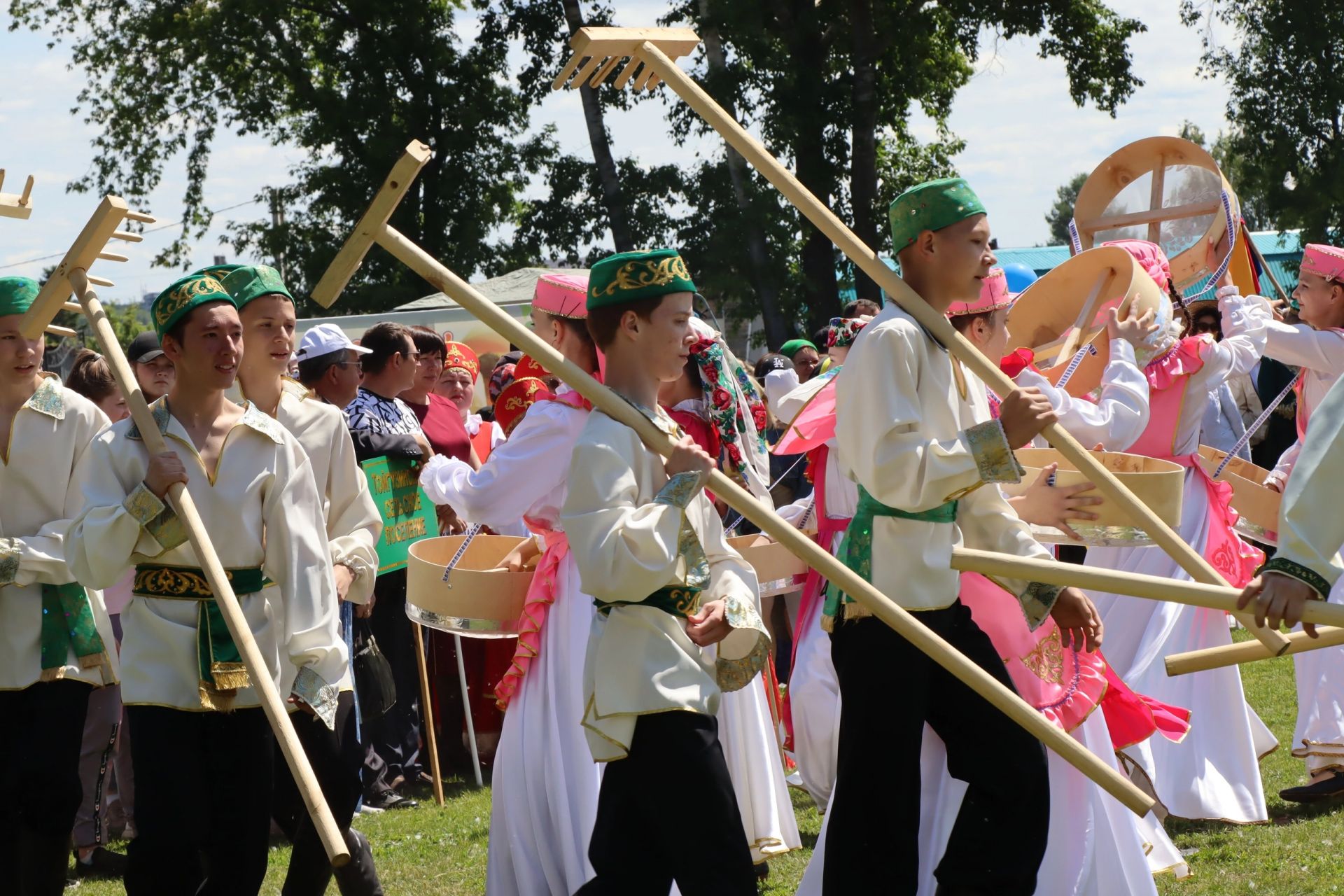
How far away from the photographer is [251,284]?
4855mm

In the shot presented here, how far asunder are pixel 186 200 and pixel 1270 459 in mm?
21697

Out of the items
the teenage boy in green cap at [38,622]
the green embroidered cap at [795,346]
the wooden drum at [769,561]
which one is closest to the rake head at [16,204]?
the teenage boy in green cap at [38,622]

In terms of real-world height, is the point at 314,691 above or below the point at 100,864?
above

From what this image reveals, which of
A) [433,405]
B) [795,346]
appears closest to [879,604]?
[433,405]

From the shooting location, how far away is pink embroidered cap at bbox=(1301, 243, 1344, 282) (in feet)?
22.7

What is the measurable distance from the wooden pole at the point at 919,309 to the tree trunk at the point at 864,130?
16399 mm

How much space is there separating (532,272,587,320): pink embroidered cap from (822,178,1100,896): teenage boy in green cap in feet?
4.56

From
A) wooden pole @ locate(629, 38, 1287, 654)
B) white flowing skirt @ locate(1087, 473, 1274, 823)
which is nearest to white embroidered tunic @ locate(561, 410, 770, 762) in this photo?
wooden pole @ locate(629, 38, 1287, 654)

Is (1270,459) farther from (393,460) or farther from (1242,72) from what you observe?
(1242,72)

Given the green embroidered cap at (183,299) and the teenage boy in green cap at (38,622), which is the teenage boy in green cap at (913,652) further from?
the teenage boy in green cap at (38,622)

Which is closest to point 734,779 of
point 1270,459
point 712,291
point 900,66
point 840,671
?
point 840,671

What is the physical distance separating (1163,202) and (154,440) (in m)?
4.99

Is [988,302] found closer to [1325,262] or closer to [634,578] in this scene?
[634,578]

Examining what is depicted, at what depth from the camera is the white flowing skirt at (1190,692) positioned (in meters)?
6.06
